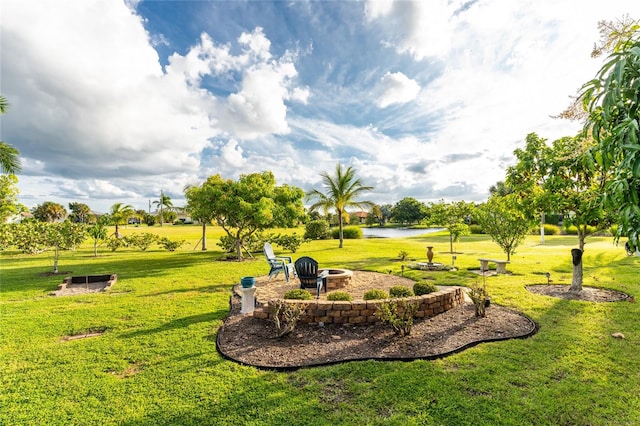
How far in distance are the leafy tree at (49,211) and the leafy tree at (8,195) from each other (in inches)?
2712

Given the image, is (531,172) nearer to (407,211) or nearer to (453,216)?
(453,216)

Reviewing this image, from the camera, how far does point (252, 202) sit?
575 inches

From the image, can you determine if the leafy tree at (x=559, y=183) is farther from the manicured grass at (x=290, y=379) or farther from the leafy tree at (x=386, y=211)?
the leafy tree at (x=386, y=211)

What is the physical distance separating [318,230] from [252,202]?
54.8 ft

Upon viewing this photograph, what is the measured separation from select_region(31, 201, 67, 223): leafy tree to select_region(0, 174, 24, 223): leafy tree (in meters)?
68.9

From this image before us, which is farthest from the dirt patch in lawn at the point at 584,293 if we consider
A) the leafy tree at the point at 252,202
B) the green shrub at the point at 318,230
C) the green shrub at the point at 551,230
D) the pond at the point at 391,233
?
the green shrub at the point at 551,230

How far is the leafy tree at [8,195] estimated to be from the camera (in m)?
8.54

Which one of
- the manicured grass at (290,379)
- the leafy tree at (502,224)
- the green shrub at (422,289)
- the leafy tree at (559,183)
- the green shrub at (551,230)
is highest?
the leafy tree at (559,183)

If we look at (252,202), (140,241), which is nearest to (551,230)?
(252,202)

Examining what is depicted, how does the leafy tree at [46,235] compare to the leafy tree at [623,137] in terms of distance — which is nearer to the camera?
the leafy tree at [623,137]

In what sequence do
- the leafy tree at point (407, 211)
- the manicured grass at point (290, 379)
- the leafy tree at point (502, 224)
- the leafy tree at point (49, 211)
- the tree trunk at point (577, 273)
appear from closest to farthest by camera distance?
the manicured grass at point (290, 379)
the tree trunk at point (577, 273)
the leafy tree at point (502, 224)
the leafy tree at point (49, 211)
the leafy tree at point (407, 211)

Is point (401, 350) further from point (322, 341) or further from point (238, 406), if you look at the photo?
point (238, 406)

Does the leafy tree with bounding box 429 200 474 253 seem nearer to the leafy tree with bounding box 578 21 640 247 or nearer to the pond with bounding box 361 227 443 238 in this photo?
the leafy tree with bounding box 578 21 640 247

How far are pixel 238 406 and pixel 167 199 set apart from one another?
66.8m
